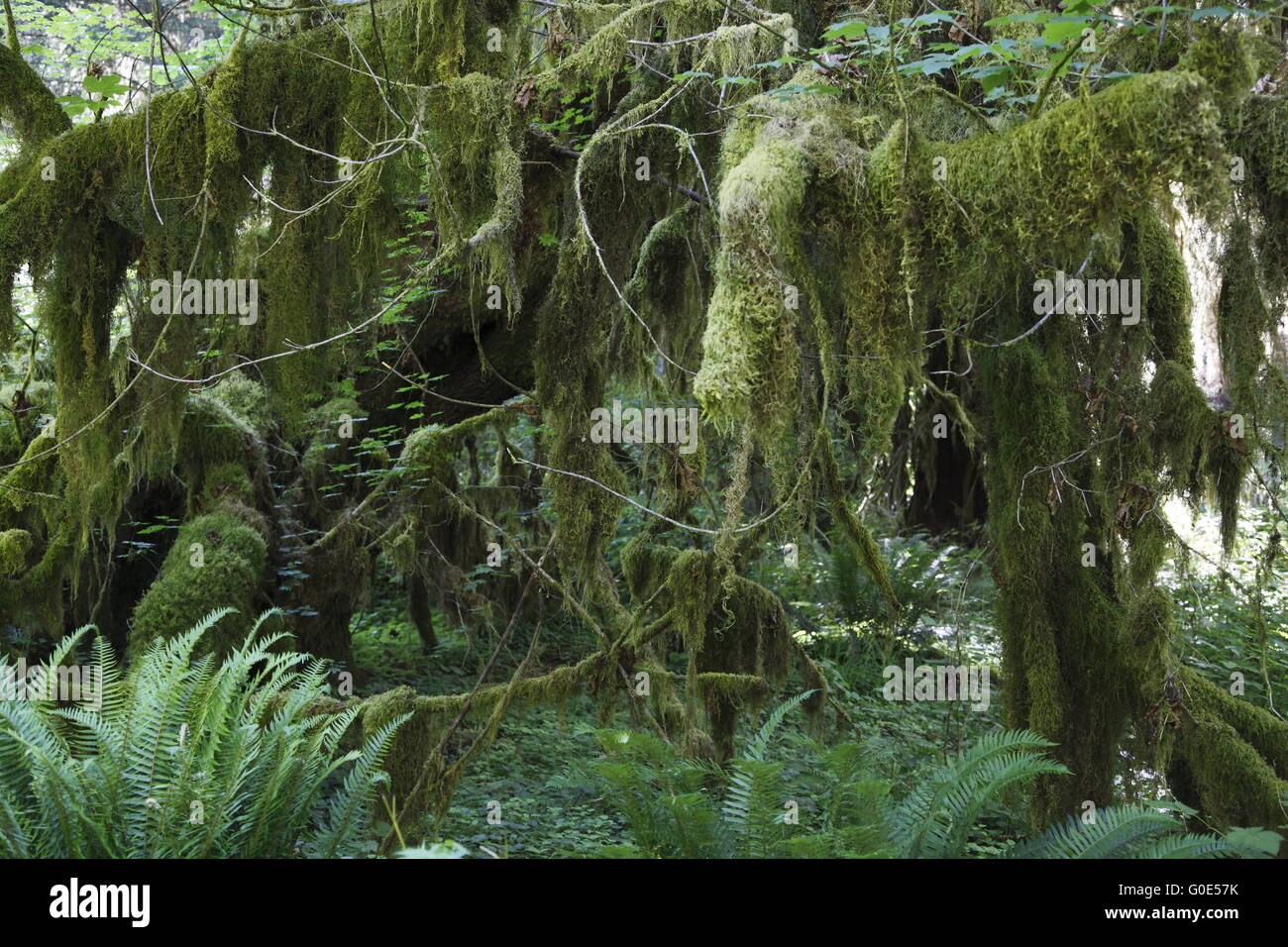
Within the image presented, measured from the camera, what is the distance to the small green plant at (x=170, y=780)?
2.55 meters

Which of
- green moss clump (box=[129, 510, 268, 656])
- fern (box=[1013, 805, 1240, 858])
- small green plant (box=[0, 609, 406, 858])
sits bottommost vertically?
fern (box=[1013, 805, 1240, 858])

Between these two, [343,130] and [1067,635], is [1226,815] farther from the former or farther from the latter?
[343,130]

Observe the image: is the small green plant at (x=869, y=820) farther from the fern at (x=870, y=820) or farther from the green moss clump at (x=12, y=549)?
the green moss clump at (x=12, y=549)

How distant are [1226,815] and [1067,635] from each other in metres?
0.89

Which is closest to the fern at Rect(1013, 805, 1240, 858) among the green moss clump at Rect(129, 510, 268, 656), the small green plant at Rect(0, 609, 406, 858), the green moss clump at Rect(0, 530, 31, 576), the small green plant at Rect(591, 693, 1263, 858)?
the small green plant at Rect(591, 693, 1263, 858)

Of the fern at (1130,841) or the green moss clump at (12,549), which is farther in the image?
the green moss clump at (12,549)

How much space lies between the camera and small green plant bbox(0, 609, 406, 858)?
101 inches

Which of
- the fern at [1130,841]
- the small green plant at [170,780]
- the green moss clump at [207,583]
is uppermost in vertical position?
the green moss clump at [207,583]

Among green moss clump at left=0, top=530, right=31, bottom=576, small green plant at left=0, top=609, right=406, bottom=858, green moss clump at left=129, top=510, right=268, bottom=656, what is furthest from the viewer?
green moss clump at left=129, top=510, right=268, bottom=656

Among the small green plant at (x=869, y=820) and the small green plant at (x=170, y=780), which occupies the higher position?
the small green plant at (x=170, y=780)

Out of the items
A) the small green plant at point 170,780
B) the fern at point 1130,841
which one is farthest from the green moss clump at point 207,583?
the fern at point 1130,841

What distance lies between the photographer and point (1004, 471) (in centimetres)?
416

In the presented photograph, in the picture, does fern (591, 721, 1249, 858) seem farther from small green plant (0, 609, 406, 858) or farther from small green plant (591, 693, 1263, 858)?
small green plant (0, 609, 406, 858)

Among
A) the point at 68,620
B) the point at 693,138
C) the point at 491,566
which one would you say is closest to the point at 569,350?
the point at 693,138
